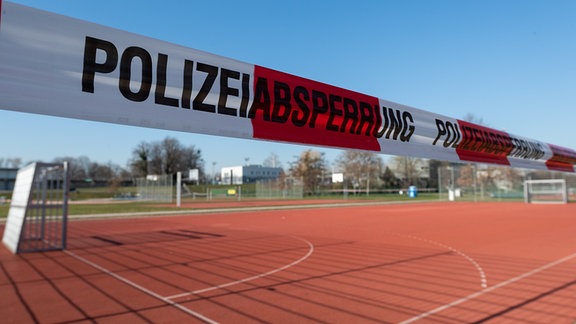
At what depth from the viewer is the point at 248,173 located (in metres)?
93.3

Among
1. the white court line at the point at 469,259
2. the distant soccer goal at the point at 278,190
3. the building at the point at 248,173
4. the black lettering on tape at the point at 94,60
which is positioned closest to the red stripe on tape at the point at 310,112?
the black lettering on tape at the point at 94,60

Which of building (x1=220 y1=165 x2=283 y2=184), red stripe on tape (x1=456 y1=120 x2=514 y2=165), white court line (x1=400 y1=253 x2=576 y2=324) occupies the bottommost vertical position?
white court line (x1=400 y1=253 x2=576 y2=324)

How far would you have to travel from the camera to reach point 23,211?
969 cm

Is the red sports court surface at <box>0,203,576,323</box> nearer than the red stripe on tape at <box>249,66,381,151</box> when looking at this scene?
No

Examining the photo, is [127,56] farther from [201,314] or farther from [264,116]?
[201,314]

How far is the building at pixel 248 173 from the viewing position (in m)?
89.2

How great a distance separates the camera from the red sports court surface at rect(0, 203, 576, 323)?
15.1ft

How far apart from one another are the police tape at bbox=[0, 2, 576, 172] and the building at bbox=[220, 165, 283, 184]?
281 feet

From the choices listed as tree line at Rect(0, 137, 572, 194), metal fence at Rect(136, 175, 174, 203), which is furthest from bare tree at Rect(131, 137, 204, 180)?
metal fence at Rect(136, 175, 174, 203)

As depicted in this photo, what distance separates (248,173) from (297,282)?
3457 inches

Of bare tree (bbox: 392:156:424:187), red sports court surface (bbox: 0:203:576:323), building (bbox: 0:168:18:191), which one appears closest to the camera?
red sports court surface (bbox: 0:203:576:323)

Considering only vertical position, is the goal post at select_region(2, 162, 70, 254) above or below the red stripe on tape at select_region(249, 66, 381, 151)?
below

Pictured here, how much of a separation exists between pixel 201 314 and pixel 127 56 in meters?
3.74

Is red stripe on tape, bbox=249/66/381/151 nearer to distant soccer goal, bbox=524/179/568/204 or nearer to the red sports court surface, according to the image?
the red sports court surface
